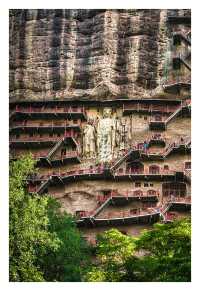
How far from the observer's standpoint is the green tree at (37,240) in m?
35.2

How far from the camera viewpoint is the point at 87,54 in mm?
47781

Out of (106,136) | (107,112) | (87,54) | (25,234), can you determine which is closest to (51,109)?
(107,112)

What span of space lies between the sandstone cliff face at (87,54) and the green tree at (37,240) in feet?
31.5

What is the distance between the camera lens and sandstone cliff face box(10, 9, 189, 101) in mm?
47438

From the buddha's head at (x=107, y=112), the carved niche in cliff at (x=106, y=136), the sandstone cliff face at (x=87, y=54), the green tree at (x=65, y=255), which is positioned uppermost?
the sandstone cliff face at (x=87, y=54)

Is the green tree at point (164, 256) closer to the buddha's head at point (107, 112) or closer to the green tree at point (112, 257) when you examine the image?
the green tree at point (112, 257)

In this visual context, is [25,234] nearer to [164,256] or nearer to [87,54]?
[164,256]

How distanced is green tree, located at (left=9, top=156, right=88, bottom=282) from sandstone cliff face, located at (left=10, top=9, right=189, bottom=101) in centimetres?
961

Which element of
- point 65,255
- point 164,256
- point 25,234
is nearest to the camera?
point 164,256

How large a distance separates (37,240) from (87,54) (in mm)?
14922

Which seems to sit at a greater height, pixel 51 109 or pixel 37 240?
pixel 51 109

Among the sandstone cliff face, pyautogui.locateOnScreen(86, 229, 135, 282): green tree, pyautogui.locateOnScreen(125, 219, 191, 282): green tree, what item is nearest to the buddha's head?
the sandstone cliff face

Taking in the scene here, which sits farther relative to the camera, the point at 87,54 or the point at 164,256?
the point at 87,54

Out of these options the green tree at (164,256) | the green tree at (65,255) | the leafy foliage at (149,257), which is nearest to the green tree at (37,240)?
the green tree at (65,255)
